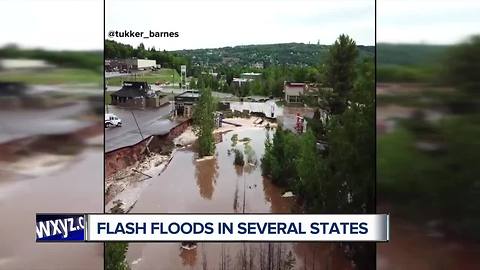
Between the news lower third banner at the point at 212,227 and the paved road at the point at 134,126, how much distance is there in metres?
0.42

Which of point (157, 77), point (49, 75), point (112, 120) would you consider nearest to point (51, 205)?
point (112, 120)

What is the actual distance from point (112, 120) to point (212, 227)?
83 cm

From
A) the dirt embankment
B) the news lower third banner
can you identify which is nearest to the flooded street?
the news lower third banner

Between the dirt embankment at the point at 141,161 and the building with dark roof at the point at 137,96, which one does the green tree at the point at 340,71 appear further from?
the building with dark roof at the point at 137,96

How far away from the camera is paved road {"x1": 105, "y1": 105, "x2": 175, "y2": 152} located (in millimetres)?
2879

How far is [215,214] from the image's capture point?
2893 mm

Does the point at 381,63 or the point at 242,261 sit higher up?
the point at 381,63

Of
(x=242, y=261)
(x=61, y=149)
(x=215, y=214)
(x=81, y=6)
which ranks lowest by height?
(x=242, y=261)

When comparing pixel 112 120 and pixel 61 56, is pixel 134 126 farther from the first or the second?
pixel 61 56

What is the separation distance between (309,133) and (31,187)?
1.60m

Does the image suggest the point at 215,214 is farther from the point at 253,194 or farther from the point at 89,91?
the point at 89,91

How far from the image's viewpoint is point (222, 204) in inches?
114

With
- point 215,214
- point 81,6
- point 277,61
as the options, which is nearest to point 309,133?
point 277,61

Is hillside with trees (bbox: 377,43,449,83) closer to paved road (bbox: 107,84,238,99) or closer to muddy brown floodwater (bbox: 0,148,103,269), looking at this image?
paved road (bbox: 107,84,238,99)
